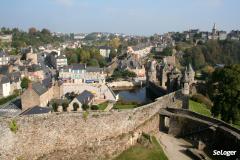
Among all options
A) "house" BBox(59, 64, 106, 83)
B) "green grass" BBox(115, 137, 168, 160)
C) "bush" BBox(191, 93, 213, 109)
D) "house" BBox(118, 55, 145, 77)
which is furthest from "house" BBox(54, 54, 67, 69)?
"green grass" BBox(115, 137, 168, 160)

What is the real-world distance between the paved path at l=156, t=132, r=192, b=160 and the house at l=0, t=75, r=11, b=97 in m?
31.7

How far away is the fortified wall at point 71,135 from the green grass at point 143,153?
1.23 feet

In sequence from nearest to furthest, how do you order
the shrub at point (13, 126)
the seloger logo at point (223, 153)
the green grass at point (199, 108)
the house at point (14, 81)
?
the shrub at point (13, 126) → the seloger logo at point (223, 153) → the green grass at point (199, 108) → the house at point (14, 81)

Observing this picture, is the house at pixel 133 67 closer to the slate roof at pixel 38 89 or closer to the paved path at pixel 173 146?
the slate roof at pixel 38 89

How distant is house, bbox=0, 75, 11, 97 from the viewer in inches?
2007

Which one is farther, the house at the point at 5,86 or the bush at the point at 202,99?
the house at the point at 5,86

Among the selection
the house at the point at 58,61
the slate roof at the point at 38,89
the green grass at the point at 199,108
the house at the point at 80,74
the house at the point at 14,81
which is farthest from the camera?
the house at the point at 58,61

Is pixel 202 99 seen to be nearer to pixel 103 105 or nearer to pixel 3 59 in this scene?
pixel 103 105

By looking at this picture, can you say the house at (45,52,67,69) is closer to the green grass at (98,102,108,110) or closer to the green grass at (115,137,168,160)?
the green grass at (98,102,108,110)

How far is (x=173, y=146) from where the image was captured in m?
23.5

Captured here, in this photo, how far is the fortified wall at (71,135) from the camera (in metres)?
17.1

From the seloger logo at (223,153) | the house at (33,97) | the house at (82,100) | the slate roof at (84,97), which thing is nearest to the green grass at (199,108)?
the house at (82,100)

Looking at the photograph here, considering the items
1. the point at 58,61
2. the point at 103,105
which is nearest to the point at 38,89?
the point at 103,105

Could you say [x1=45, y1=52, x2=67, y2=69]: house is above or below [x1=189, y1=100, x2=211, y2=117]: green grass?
above
